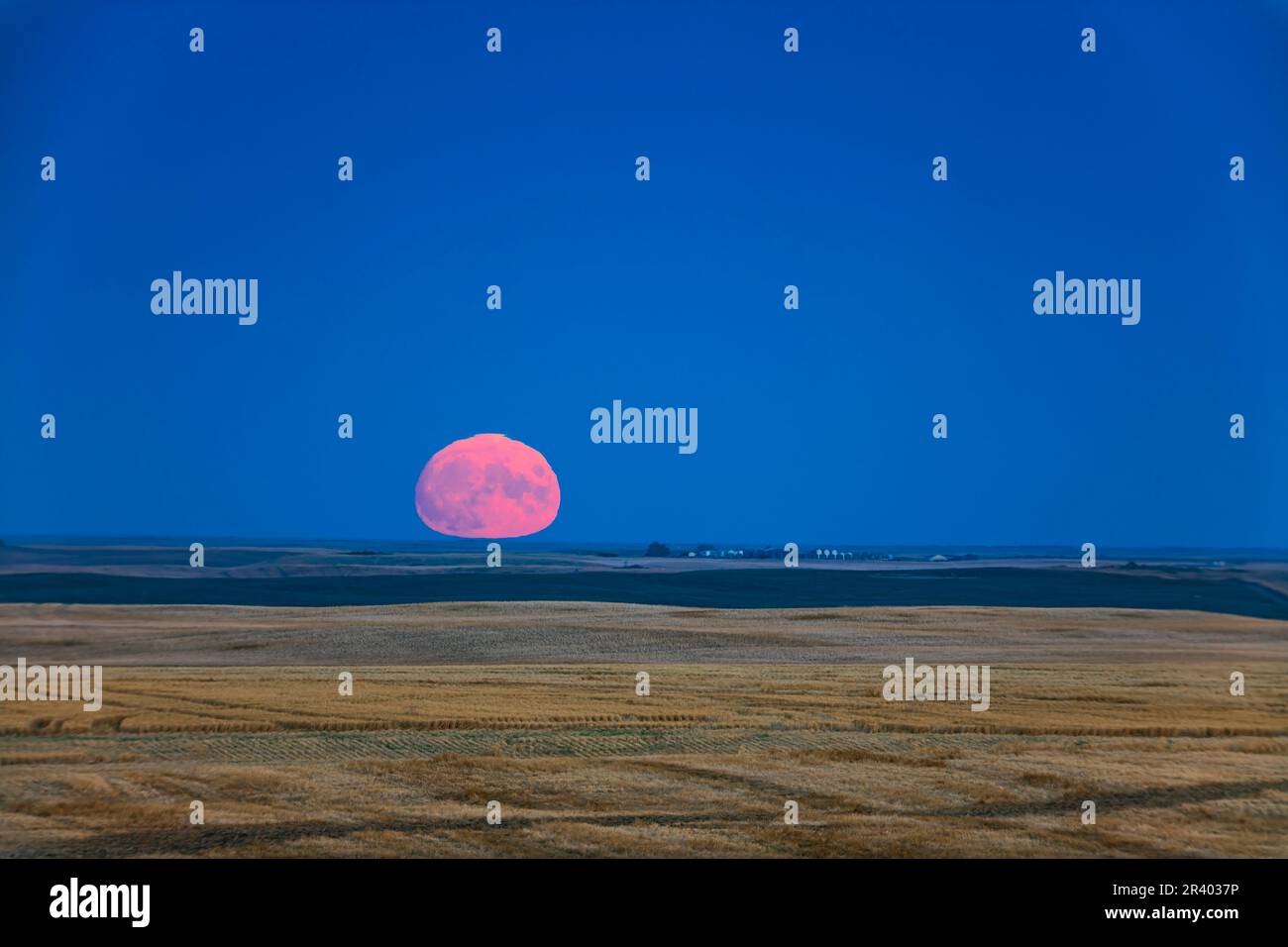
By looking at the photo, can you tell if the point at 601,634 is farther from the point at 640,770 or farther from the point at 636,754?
the point at 640,770

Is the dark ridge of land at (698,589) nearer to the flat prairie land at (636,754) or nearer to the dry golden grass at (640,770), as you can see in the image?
the flat prairie land at (636,754)

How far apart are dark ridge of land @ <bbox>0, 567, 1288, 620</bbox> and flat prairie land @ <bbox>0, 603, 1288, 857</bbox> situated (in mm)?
17196

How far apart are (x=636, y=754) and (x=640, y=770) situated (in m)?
1.24

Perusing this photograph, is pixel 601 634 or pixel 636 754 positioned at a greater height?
pixel 601 634

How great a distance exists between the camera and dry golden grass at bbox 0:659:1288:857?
569 inches

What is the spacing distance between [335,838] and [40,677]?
16501 millimetres

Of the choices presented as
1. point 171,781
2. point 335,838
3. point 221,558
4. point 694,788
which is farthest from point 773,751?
point 221,558

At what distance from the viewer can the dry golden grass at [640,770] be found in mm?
14445

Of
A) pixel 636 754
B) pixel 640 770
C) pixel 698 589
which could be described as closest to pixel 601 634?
pixel 636 754

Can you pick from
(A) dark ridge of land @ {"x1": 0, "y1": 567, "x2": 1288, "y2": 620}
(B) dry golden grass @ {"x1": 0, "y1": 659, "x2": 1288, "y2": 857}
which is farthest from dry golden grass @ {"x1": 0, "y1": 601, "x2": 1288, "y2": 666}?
(B) dry golden grass @ {"x1": 0, "y1": 659, "x2": 1288, "y2": 857}

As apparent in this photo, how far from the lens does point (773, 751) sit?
771 inches

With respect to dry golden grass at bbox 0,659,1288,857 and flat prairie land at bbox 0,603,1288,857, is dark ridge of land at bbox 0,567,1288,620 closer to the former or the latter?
flat prairie land at bbox 0,603,1288,857

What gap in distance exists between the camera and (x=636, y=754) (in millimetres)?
19312

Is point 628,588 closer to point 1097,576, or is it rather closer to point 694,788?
point 1097,576
